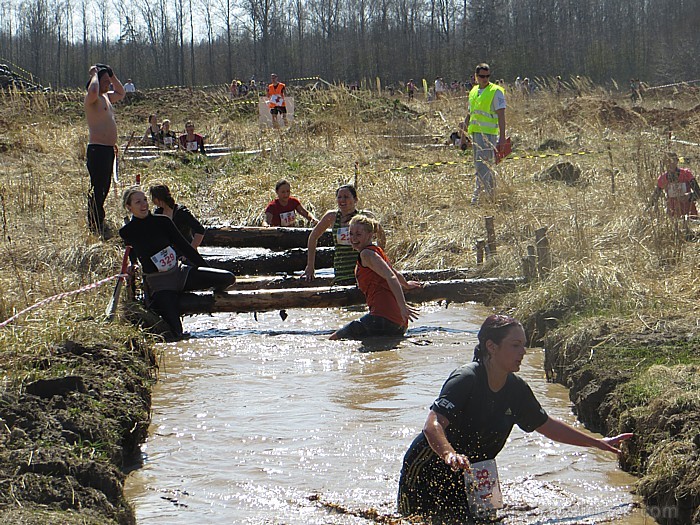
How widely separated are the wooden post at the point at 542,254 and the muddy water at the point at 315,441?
88cm

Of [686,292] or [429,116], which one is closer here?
[686,292]

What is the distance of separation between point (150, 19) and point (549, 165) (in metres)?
64.0

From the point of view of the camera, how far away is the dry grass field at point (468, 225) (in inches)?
228

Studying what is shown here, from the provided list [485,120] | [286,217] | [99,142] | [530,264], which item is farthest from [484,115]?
[99,142]

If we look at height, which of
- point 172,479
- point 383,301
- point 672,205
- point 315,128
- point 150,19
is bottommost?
point 172,479

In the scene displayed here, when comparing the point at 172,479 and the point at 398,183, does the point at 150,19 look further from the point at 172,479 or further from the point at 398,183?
the point at 172,479

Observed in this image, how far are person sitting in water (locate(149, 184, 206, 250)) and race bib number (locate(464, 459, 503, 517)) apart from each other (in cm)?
544

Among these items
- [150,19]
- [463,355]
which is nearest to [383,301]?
[463,355]

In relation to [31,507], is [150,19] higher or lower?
higher

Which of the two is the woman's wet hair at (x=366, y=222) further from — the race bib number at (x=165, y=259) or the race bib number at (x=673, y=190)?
the race bib number at (x=673, y=190)

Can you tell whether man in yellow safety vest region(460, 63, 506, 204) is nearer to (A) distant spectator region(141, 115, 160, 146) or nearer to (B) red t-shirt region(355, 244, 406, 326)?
(B) red t-shirt region(355, 244, 406, 326)

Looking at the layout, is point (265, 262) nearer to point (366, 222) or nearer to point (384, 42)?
point (366, 222)

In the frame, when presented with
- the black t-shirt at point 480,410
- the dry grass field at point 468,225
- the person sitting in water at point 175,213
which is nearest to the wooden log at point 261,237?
the dry grass field at point 468,225

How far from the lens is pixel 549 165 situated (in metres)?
15.5
